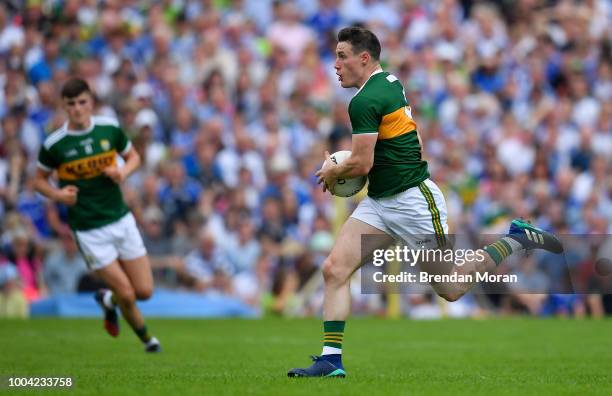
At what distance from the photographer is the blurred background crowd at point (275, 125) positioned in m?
19.0

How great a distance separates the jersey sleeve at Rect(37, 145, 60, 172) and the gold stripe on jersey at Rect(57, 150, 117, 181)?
75 millimetres

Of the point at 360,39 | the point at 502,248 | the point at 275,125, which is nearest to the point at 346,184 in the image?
the point at 360,39

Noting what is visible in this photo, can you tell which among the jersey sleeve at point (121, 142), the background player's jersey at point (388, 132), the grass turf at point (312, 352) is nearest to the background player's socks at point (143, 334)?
the grass turf at point (312, 352)

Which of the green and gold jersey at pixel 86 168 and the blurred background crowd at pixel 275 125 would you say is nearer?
the green and gold jersey at pixel 86 168

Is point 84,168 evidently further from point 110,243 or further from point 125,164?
point 110,243

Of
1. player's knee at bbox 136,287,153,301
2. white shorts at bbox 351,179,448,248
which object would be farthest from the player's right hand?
white shorts at bbox 351,179,448,248

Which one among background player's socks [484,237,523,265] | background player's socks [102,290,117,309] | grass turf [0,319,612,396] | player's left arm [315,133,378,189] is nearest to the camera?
grass turf [0,319,612,396]

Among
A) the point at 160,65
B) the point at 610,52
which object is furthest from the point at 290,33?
the point at 610,52

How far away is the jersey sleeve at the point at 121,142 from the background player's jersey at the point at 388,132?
3.82m

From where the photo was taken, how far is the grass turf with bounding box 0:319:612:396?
26.7ft

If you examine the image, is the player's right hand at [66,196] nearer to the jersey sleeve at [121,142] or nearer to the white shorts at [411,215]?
the jersey sleeve at [121,142]

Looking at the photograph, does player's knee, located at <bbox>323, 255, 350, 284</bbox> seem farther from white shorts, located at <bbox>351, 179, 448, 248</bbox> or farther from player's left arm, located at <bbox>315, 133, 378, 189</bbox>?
player's left arm, located at <bbox>315, 133, 378, 189</bbox>

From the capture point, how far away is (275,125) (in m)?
21.1

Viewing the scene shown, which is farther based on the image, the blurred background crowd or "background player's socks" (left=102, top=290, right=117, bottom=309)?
the blurred background crowd
